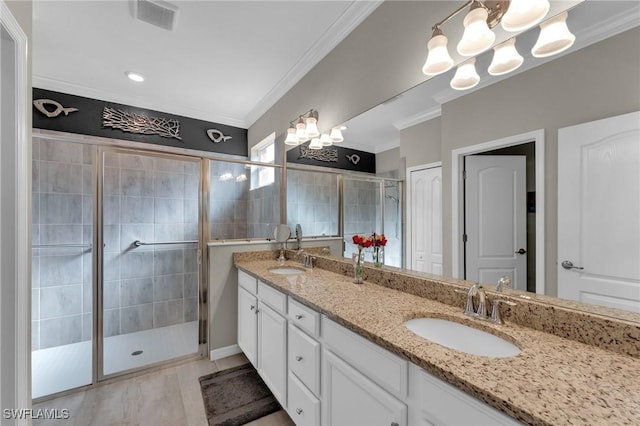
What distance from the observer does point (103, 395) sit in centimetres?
192

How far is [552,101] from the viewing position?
3.10ft

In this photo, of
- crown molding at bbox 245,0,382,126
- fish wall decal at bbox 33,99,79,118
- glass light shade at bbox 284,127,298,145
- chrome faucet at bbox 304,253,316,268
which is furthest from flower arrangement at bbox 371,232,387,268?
fish wall decal at bbox 33,99,79,118

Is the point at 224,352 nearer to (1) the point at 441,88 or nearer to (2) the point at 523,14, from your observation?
(1) the point at 441,88

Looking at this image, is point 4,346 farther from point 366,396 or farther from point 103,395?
point 366,396

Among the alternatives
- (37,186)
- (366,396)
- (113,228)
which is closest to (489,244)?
(366,396)

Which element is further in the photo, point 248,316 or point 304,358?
point 248,316

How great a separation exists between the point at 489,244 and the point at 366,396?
778 mm

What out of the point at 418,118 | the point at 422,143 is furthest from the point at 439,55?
the point at 422,143

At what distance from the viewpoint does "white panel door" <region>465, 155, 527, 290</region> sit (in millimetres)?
1037

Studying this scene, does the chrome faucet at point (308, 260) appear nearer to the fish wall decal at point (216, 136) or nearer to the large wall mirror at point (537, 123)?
the large wall mirror at point (537, 123)

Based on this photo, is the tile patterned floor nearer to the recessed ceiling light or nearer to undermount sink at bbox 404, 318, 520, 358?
undermount sink at bbox 404, 318, 520, 358

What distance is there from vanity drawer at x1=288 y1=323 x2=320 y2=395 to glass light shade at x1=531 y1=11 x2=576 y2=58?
147 centimetres

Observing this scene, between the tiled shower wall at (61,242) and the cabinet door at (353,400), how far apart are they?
2636 millimetres

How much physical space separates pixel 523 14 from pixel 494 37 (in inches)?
4.4
